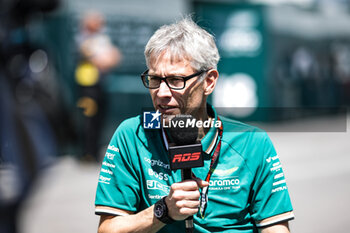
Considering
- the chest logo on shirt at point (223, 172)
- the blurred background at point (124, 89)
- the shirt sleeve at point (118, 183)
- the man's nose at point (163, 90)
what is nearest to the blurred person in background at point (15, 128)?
the blurred background at point (124, 89)

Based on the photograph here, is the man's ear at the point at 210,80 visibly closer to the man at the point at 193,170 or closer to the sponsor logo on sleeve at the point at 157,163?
the man at the point at 193,170

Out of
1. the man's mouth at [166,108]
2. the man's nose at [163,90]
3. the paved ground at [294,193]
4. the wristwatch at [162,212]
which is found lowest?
the paved ground at [294,193]

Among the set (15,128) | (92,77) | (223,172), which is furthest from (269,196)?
(92,77)

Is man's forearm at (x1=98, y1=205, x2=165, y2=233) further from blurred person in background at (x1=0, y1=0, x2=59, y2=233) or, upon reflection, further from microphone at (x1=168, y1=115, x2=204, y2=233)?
blurred person in background at (x1=0, y1=0, x2=59, y2=233)

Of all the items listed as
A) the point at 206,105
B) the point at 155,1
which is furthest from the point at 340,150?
the point at 206,105

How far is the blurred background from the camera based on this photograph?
3602 mm

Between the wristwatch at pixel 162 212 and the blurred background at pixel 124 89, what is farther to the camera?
the blurred background at pixel 124 89

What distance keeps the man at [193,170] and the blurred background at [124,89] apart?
48cm

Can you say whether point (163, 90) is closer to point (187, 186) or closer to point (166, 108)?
point (166, 108)

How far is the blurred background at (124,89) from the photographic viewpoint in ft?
11.8

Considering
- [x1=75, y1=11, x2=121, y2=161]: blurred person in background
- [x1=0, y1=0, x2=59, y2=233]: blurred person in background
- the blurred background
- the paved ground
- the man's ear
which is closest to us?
the man's ear

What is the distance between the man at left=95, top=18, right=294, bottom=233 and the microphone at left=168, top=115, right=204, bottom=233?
0.94ft

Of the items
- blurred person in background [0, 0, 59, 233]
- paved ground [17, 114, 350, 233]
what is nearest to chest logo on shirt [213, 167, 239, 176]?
blurred person in background [0, 0, 59, 233]

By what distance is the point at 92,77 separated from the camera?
9.08 m
